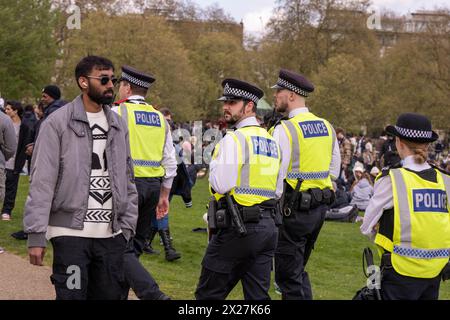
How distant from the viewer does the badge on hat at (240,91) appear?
5.41 m

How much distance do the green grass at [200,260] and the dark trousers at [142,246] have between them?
76 cm

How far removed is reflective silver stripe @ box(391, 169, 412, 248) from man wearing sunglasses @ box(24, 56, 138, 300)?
173cm

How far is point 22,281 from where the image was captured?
24.0 ft

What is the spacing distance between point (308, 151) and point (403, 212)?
5.89ft

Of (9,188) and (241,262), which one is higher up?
(9,188)

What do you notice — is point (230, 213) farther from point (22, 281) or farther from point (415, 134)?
point (22, 281)

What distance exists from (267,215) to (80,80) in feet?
5.46

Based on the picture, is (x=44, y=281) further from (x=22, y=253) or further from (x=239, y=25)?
(x=239, y=25)

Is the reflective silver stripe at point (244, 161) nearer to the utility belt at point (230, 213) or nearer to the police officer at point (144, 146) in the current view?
the utility belt at point (230, 213)

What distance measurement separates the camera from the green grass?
25.6 ft

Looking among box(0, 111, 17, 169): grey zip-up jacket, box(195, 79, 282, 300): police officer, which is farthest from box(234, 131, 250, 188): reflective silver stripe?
box(0, 111, 17, 169): grey zip-up jacket

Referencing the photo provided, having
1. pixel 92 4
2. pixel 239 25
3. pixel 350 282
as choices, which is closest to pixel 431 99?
pixel 92 4

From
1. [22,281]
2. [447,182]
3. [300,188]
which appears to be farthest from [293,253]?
[22,281]

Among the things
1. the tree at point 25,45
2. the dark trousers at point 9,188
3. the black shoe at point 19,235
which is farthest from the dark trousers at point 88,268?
the tree at point 25,45
